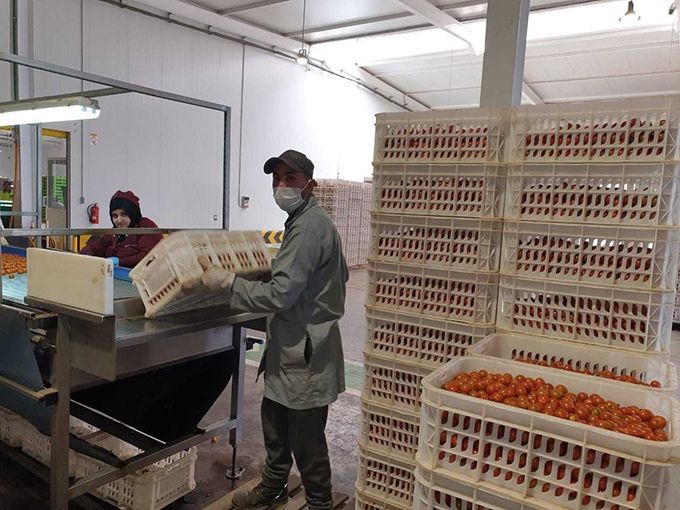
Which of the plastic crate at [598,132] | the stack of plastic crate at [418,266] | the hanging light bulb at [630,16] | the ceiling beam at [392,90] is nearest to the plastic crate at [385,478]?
the stack of plastic crate at [418,266]

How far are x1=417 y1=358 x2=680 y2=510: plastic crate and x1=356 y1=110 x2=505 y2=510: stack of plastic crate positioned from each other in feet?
2.03

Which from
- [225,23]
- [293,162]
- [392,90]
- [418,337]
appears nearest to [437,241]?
[418,337]

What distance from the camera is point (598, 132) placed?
6.23ft

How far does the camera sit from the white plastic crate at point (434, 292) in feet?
6.97

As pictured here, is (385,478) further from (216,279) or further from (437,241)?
(216,279)

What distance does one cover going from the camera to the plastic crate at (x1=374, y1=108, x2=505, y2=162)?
82.0 inches

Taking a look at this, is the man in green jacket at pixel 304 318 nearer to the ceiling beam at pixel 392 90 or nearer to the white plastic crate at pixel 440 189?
the white plastic crate at pixel 440 189

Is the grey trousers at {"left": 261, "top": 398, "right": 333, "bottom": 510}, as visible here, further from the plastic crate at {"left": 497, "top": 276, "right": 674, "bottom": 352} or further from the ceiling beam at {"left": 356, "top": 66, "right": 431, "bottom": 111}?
the ceiling beam at {"left": 356, "top": 66, "right": 431, "bottom": 111}

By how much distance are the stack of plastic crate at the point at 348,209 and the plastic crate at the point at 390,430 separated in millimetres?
6558

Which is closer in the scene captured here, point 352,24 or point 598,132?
point 598,132

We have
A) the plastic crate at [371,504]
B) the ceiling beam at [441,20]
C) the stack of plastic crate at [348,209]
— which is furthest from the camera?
the stack of plastic crate at [348,209]

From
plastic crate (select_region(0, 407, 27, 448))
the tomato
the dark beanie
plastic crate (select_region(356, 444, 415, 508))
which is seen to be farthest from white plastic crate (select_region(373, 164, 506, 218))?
plastic crate (select_region(0, 407, 27, 448))

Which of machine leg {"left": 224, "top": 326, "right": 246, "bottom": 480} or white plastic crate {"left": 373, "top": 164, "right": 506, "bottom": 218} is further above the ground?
white plastic crate {"left": 373, "top": 164, "right": 506, "bottom": 218}

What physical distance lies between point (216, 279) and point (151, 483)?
3.68 feet
